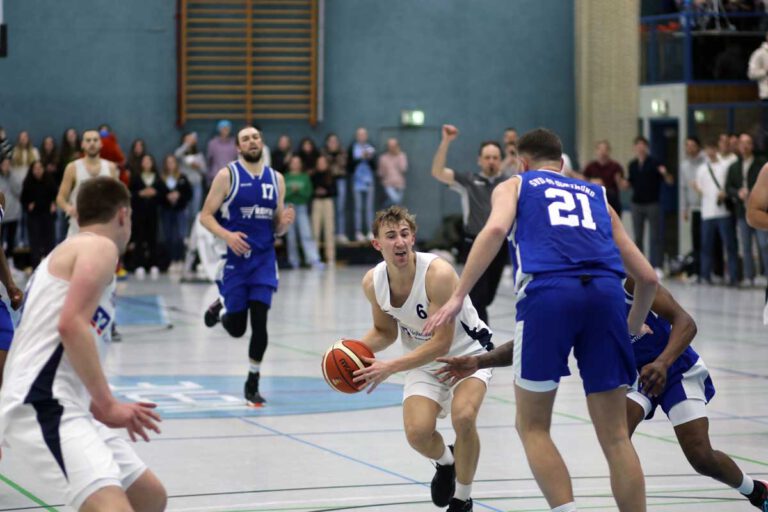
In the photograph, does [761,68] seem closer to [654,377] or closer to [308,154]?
[308,154]

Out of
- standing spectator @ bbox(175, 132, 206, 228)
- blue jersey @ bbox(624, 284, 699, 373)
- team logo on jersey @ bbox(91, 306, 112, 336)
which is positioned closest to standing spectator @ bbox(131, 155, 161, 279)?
standing spectator @ bbox(175, 132, 206, 228)

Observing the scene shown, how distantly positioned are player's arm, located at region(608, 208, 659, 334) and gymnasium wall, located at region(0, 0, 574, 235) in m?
18.0

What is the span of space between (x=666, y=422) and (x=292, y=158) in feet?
44.6

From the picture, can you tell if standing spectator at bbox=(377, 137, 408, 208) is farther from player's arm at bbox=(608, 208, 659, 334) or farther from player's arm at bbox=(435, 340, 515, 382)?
player's arm at bbox=(608, 208, 659, 334)

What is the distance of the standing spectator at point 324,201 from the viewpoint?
22047 millimetres

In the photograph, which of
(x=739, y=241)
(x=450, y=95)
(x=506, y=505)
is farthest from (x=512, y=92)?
(x=506, y=505)

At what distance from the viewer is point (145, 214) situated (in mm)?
20797

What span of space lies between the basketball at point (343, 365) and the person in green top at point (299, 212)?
15.2 m

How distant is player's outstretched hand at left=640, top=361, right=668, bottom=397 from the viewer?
571 cm

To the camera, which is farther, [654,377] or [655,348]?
[655,348]

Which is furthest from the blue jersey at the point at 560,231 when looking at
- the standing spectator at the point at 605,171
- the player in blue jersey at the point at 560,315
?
the standing spectator at the point at 605,171

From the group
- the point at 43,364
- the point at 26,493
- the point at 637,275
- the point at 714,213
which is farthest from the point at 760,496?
the point at 714,213

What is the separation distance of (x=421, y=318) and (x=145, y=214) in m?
14.9

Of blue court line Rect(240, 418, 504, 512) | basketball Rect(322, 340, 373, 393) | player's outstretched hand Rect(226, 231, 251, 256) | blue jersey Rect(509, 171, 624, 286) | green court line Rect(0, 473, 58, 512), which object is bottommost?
green court line Rect(0, 473, 58, 512)
